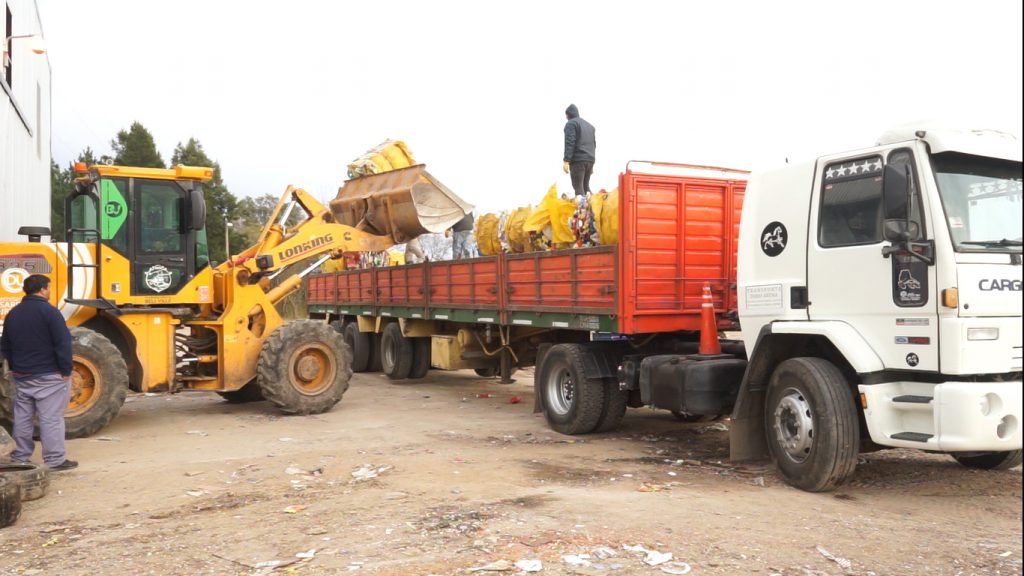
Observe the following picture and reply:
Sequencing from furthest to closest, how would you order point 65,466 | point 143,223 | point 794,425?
point 143,223 < point 65,466 < point 794,425

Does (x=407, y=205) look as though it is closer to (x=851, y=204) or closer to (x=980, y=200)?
(x=851, y=204)

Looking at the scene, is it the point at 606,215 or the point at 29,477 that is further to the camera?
the point at 606,215

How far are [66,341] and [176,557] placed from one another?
3.00 metres

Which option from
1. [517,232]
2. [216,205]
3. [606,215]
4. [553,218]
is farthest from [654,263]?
[216,205]

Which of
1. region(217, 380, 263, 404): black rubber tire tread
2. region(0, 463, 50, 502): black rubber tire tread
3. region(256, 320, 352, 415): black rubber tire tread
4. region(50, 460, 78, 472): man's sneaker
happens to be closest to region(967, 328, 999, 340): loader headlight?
region(0, 463, 50, 502): black rubber tire tread

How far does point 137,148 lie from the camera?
45.7m

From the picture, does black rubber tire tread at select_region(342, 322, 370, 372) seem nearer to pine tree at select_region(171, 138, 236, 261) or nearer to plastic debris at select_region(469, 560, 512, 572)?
plastic debris at select_region(469, 560, 512, 572)

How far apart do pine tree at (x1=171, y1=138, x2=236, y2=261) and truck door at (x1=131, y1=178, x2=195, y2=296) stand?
31679 millimetres

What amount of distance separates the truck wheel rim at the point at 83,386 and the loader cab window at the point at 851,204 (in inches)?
279

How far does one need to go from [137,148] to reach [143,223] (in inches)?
1601

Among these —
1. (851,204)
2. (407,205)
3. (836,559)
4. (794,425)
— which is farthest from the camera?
(407,205)

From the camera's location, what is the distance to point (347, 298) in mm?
15703

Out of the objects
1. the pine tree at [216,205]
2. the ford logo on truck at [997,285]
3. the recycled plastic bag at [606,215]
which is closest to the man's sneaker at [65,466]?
the recycled plastic bag at [606,215]

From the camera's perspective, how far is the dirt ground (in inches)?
174
